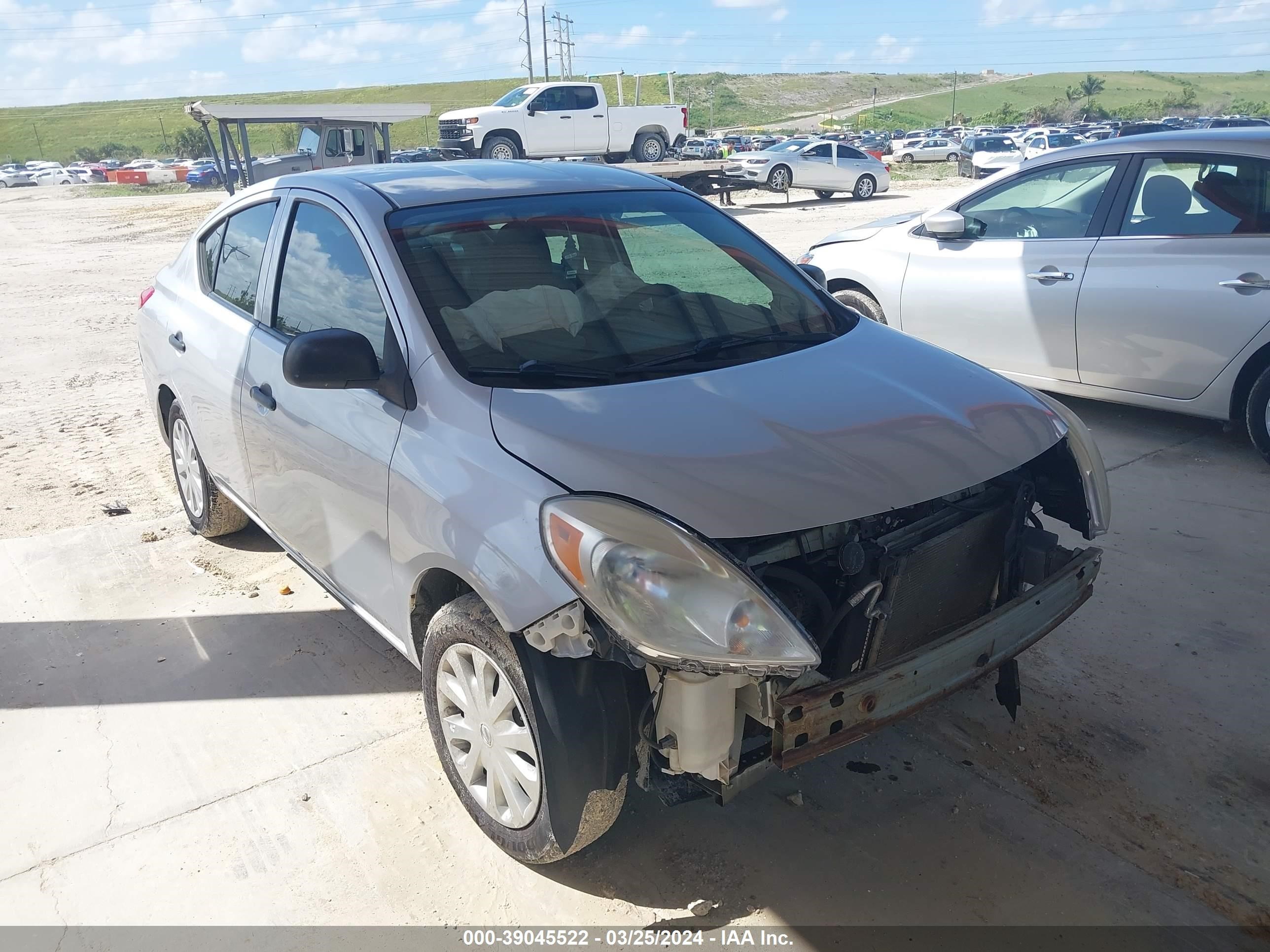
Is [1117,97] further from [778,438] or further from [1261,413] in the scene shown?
[778,438]

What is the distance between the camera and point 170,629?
3.95 metres

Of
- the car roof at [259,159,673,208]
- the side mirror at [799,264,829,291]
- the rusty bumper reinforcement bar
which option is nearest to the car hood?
the rusty bumper reinforcement bar

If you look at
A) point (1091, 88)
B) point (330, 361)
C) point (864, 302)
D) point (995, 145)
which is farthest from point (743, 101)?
point (330, 361)

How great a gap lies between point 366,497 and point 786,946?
1.65m

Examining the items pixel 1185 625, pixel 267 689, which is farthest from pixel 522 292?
pixel 1185 625

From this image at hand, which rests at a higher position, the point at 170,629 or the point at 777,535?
the point at 777,535

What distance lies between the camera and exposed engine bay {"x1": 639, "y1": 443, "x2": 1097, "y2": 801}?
2.19 meters

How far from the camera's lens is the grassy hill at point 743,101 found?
10756 centimetres

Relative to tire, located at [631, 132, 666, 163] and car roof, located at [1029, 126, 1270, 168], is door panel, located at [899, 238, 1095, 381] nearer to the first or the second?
car roof, located at [1029, 126, 1270, 168]

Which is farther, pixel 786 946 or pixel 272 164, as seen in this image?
pixel 272 164

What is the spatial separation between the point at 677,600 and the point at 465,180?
6.51 feet

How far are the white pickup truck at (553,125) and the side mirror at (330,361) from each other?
21389 millimetres

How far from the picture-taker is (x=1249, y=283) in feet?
16.1

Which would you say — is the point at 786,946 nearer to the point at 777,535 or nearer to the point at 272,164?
the point at 777,535
